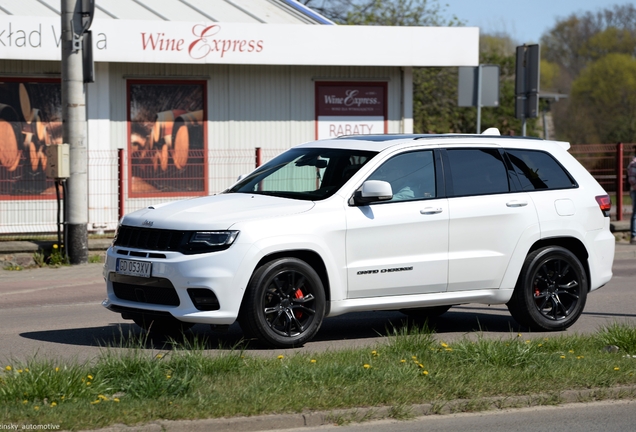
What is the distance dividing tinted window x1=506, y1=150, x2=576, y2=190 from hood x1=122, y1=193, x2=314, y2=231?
7.51 feet

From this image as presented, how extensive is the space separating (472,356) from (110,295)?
315 centimetres

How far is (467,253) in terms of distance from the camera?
8984 mm

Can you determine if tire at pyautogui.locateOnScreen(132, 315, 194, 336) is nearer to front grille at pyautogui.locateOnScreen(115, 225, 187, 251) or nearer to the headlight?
front grille at pyautogui.locateOnScreen(115, 225, 187, 251)

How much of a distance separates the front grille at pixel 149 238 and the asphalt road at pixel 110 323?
2.39 feet

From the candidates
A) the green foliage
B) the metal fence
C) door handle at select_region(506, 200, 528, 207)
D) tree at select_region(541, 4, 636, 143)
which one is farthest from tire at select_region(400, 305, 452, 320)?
tree at select_region(541, 4, 636, 143)

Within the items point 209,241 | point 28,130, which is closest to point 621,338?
point 209,241

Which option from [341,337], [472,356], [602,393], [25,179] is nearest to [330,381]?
[472,356]

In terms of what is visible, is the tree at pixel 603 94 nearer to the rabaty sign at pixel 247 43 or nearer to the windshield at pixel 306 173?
the rabaty sign at pixel 247 43

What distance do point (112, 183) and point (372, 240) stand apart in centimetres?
1041

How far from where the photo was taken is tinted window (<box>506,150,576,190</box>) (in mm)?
9523

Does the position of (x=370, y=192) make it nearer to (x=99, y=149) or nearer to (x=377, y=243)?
(x=377, y=243)

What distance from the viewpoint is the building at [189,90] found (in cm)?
1803

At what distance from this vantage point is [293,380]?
21.4 feet

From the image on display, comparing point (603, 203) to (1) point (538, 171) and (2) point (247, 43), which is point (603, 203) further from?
(2) point (247, 43)
